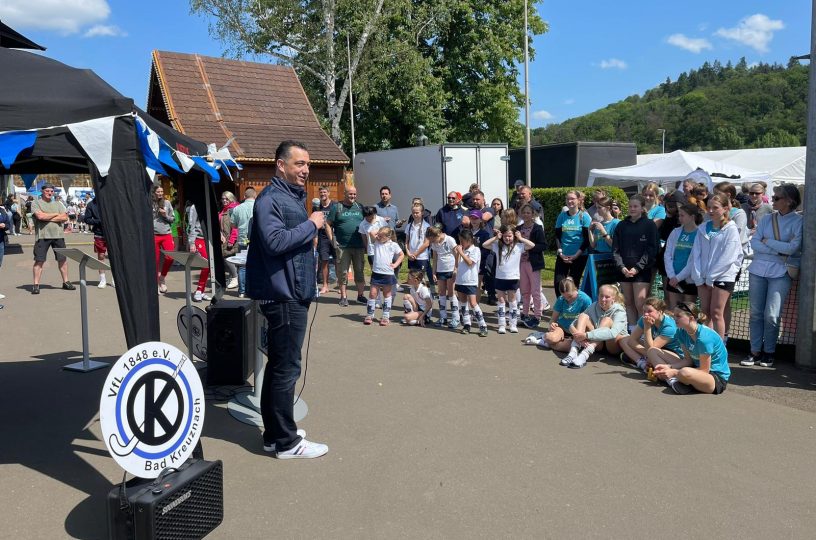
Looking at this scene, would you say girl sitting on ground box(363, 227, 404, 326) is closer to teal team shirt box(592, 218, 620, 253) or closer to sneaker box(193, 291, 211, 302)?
teal team shirt box(592, 218, 620, 253)

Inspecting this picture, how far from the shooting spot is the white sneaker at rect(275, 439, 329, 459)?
4.81 m

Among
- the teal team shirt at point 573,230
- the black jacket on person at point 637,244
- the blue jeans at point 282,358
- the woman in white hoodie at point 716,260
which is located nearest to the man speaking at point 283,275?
the blue jeans at point 282,358

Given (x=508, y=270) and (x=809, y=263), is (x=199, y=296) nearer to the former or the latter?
(x=508, y=270)

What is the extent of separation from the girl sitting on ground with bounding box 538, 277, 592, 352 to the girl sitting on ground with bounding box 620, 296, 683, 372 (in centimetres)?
91

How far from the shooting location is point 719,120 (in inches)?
3246

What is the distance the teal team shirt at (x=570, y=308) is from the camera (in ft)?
27.0

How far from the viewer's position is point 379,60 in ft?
94.1

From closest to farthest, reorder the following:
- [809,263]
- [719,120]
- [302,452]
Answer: [302,452], [809,263], [719,120]

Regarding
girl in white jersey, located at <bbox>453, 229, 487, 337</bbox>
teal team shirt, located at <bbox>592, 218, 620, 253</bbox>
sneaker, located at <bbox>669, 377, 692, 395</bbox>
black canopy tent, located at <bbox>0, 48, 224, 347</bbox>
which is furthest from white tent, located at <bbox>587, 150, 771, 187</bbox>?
black canopy tent, located at <bbox>0, 48, 224, 347</bbox>

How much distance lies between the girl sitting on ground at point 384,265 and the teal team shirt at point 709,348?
4543 millimetres

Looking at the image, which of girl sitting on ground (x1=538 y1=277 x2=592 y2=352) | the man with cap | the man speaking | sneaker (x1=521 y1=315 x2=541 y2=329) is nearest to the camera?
the man speaking

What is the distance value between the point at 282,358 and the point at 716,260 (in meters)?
5.12

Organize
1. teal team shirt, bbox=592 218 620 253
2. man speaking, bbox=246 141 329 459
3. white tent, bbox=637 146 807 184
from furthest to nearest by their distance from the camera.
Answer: white tent, bbox=637 146 807 184 < teal team shirt, bbox=592 218 620 253 < man speaking, bbox=246 141 329 459

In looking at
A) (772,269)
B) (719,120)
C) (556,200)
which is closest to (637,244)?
(772,269)
